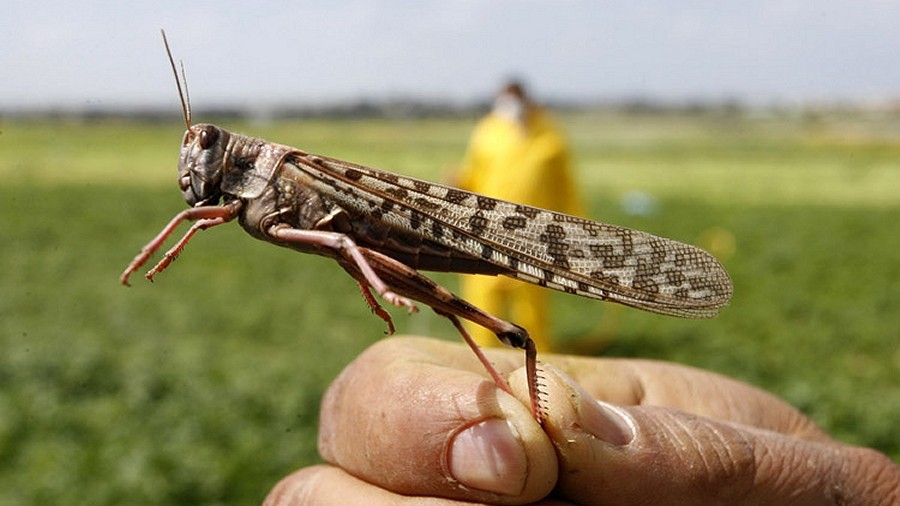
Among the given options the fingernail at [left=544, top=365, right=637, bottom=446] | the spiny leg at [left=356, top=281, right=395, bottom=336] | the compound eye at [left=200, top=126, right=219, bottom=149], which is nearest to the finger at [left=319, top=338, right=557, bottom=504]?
the fingernail at [left=544, top=365, right=637, bottom=446]

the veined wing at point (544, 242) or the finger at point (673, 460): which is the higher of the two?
the veined wing at point (544, 242)

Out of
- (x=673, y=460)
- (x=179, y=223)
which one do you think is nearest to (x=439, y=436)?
(x=673, y=460)

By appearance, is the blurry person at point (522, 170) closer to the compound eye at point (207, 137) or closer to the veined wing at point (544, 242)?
the veined wing at point (544, 242)

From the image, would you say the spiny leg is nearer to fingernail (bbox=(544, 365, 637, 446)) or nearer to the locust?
the locust

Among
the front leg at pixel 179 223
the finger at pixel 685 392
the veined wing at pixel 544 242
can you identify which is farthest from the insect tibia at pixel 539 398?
the front leg at pixel 179 223

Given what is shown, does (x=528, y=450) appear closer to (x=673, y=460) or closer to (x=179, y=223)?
(x=673, y=460)
